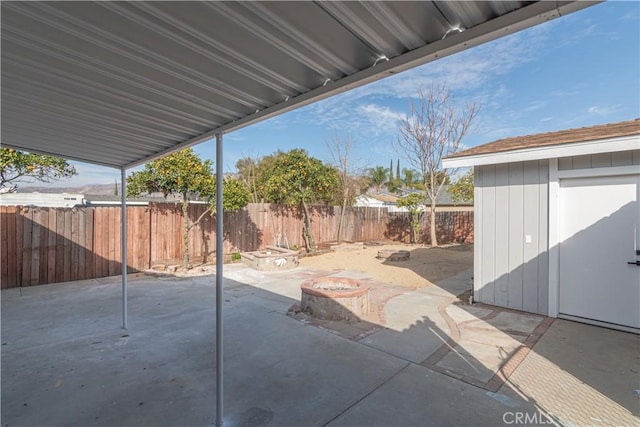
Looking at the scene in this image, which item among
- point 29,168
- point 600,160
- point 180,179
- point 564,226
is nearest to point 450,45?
point 600,160

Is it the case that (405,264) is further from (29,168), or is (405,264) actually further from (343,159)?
(29,168)

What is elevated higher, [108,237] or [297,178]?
[297,178]

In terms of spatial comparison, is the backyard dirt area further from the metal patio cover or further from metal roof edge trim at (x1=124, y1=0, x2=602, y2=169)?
the metal patio cover

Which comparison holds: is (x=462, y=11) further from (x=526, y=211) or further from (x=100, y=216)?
(x=100, y=216)

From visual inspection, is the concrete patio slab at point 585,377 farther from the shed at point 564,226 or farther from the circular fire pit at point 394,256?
the circular fire pit at point 394,256

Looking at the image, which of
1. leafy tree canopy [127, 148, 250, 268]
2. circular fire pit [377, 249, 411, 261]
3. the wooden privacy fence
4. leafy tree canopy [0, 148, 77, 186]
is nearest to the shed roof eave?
circular fire pit [377, 249, 411, 261]

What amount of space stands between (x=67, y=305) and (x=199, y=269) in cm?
330

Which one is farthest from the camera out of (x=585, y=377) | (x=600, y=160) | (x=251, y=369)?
(x=600, y=160)

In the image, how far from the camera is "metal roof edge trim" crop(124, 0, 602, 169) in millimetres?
1084

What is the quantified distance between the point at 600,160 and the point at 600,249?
1211 millimetres

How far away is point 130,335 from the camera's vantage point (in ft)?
13.1

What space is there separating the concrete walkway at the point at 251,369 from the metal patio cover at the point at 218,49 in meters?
2.31

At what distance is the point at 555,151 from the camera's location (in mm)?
4371

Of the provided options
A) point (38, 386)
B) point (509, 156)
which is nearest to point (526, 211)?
point (509, 156)
